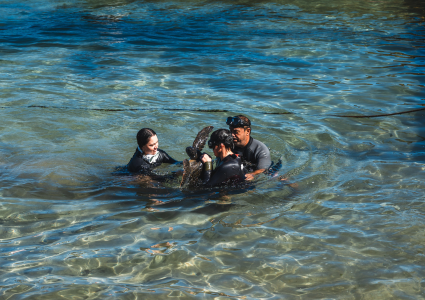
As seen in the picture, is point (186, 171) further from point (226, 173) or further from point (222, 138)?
point (222, 138)

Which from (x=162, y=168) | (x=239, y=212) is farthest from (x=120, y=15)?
(x=239, y=212)

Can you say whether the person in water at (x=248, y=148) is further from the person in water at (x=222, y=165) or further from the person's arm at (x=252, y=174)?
the person in water at (x=222, y=165)

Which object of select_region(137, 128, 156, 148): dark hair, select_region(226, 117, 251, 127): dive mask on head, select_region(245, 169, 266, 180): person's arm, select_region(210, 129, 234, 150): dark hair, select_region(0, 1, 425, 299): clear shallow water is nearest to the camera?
select_region(0, 1, 425, 299): clear shallow water

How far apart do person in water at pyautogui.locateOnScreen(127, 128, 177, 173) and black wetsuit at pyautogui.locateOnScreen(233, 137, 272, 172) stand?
4.14 feet

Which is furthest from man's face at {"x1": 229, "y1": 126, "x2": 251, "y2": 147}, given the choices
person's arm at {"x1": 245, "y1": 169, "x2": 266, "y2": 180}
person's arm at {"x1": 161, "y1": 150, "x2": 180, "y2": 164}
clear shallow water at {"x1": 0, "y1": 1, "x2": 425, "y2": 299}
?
person's arm at {"x1": 161, "y1": 150, "x2": 180, "y2": 164}

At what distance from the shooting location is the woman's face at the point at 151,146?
20.1ft

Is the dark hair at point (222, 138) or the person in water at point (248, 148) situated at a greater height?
the dark hair at point (222, 138)

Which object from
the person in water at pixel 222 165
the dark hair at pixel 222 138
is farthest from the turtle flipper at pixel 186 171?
the dark hair at pixel 222 138

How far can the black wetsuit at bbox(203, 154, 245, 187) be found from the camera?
18.6 ft

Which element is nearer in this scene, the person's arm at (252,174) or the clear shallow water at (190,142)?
the clear shallow water at (190,142)

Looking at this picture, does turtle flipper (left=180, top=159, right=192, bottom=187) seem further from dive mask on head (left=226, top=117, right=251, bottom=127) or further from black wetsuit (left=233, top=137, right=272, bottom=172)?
black wetsuit (left=233, top=137, right=272, bottom=172)

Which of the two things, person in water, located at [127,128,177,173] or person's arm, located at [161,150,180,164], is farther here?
person's arm, located at [161,150,180,164]

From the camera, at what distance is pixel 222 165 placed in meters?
5.69

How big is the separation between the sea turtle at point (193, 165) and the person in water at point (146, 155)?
66 cm
